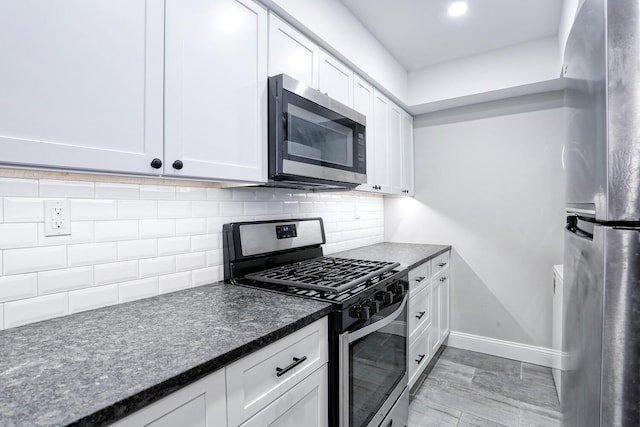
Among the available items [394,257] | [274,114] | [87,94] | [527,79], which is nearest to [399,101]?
[527,79]

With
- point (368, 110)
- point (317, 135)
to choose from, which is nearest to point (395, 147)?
point (368, 110)

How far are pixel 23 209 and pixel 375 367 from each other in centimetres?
150

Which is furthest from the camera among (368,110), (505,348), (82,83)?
(505,348)

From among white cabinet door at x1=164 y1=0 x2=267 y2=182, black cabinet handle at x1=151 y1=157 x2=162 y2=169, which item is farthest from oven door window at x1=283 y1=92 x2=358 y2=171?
black cabinet handle at x1=151 y1=157 x2=162 y2=169

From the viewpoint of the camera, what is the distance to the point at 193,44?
1.22 metres

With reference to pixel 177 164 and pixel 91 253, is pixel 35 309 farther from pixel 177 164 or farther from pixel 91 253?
pixel 177 164

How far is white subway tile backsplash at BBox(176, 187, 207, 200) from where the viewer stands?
1.49 metres

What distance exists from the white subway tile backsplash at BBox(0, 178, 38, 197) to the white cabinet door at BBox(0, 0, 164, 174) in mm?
302

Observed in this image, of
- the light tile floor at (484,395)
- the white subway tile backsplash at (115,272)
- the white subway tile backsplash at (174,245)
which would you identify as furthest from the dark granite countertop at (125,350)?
the light tile floor at (484,395)

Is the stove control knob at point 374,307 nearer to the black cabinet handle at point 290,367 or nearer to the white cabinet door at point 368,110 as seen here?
the black cabinet handle at point 290,367

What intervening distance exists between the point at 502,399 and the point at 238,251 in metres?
2.06

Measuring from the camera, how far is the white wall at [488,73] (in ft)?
8.28

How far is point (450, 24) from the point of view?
234 cm

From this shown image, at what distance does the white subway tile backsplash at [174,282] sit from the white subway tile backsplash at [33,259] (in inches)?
14.5
